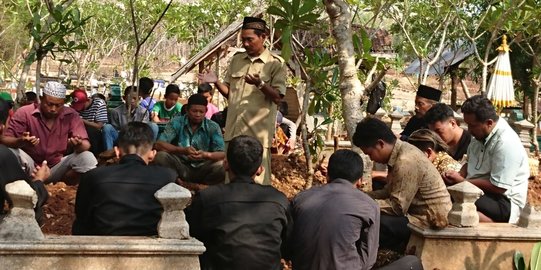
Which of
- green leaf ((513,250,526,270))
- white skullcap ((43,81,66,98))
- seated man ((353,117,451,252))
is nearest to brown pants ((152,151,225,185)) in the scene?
white skullcap ((43,81,66,98))

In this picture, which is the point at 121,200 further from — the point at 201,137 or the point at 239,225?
the point at 201,137

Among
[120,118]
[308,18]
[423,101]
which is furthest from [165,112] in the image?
[308,18]

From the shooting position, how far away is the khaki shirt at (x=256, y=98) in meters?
6.31

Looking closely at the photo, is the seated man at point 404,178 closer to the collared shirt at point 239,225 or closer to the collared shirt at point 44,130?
the collared shirt at point 239,225

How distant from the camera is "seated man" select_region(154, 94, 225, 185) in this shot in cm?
686

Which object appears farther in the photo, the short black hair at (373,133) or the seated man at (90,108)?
the seated man at (90,108)

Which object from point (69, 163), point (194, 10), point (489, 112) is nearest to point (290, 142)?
point (69, 163)

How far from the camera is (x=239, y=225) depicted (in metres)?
4.16

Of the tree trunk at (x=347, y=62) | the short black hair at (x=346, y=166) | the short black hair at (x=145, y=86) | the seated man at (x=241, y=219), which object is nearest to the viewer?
the seated man at (x=241, y=219)

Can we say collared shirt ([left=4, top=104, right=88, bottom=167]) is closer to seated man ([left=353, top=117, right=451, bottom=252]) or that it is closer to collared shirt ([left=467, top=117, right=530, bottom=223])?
seated man ([left=353, top=117, right=451, bottom=252])

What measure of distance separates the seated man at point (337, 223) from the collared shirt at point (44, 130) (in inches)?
109

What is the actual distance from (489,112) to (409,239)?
1.05m

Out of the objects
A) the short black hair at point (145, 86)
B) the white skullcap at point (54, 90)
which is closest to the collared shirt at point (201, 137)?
the white skullcap at point (54, 90)

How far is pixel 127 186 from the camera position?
428 centimetres
